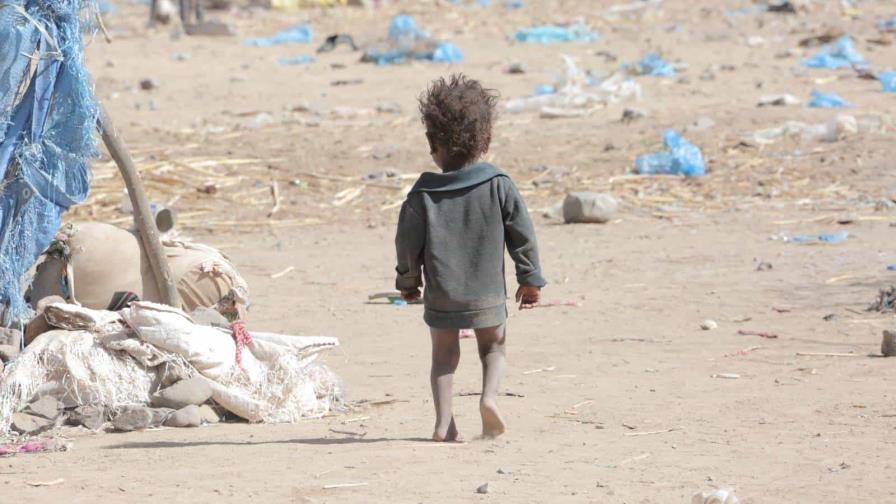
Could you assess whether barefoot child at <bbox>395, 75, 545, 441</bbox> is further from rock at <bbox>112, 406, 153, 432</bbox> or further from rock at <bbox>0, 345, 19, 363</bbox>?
rock at <bbox>0, 345, 19, 363</bbox>

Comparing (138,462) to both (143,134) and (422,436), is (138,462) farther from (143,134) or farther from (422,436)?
(143,134)

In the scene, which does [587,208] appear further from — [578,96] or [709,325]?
[578,96]

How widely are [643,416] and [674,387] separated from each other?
65 centimetres

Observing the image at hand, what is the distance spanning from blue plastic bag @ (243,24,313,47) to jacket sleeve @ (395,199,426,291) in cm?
1731

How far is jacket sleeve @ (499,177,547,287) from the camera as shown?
5.13 metres

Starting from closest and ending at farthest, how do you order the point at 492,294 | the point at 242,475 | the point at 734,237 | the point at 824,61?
the point at 242,475
the point at 492,294
the point at 734,237
the point at 824,61

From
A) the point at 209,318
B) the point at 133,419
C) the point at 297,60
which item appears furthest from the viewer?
the point at 297,60

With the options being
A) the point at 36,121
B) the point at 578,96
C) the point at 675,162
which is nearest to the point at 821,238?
the point at 675,162

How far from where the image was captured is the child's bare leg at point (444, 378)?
5199 millimetres

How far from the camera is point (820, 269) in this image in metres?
9.15

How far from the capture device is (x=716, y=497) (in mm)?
4098

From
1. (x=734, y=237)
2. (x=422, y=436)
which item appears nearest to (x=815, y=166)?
(x=734, y=237)

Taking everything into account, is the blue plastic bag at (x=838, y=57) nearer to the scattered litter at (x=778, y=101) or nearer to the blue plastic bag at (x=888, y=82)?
the blue plastic bag at (x=888, y=82)

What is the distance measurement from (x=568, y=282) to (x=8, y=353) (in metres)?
4.21
